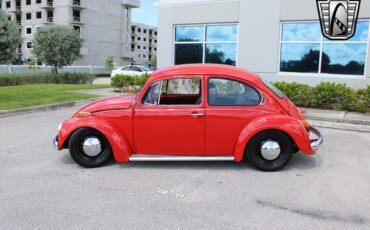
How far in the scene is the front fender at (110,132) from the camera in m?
5.40

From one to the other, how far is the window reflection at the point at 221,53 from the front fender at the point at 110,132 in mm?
9134

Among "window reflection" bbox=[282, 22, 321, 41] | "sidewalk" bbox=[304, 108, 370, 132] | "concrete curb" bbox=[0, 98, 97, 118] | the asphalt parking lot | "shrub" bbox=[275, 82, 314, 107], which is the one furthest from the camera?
"window reflection" bbox=[282, 22, 321, 41]

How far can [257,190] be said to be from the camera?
15.4 ft

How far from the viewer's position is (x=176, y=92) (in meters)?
5.89

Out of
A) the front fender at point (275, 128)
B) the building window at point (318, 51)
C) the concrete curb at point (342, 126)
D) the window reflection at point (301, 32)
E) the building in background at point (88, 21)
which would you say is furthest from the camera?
the building in background at point (88, 21)

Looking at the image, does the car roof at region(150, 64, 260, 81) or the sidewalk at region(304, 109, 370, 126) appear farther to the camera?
the sidewalk at region(304, 109, 370, 126)

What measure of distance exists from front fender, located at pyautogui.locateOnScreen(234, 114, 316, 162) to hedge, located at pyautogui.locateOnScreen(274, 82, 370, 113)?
5.80 metres

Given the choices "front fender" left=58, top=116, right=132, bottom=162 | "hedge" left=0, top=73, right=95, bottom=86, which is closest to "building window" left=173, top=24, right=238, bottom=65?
"front fender" left=58, top=116, right=132, bottom=162

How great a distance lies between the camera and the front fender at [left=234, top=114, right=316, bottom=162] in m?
Result: 5.27

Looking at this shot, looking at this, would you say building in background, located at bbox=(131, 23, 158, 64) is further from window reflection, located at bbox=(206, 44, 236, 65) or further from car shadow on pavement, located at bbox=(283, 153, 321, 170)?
car shadow on pavement, located at bbox=(283, 153, 321, 170)

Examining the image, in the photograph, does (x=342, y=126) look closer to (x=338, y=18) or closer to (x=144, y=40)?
(x=338, y=18)

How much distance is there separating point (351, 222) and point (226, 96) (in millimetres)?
2516

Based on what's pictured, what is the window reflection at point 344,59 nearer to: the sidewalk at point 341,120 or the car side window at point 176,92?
the sidewalk at point 341,120

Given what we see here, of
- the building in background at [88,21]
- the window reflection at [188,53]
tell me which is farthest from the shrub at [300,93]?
the building in background at [88,21]
